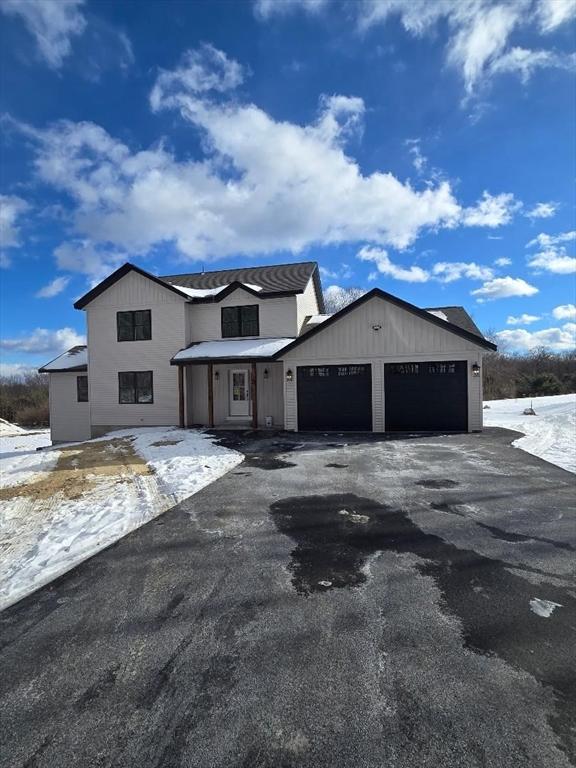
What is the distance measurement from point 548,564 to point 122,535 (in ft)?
15.4

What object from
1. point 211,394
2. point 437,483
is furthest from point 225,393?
point 437,483

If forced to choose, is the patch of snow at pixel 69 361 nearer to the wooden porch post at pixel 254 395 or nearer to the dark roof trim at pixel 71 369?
the dark roof trim at pixel 71 369

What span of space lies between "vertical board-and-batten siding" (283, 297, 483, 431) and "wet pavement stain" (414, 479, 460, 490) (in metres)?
6.36

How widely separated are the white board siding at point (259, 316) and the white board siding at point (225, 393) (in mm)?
1289

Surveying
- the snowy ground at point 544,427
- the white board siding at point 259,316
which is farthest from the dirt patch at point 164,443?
the snowy ground at point 544,427

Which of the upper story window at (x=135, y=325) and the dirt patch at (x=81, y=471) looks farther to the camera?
the upper story window at (x=135, y=325)

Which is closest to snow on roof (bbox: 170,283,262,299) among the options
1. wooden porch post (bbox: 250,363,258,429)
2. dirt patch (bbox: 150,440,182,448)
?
wooden porch post (bbox: 250,363,258,429)

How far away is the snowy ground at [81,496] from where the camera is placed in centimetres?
441

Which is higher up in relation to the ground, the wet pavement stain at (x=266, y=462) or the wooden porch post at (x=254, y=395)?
the wooden porch post at (x=254, y=395)

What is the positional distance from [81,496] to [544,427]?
14.4 meters

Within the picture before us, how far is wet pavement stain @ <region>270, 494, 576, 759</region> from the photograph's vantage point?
2615 mm

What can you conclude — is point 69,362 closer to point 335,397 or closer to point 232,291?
point 232,291

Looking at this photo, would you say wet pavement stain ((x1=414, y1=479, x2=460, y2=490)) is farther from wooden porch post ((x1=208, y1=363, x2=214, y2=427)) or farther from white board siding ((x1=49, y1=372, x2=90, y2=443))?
white board siding ((x1=49, y1=372, x2=90, y2=443))

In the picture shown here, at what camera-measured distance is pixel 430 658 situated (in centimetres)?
266
